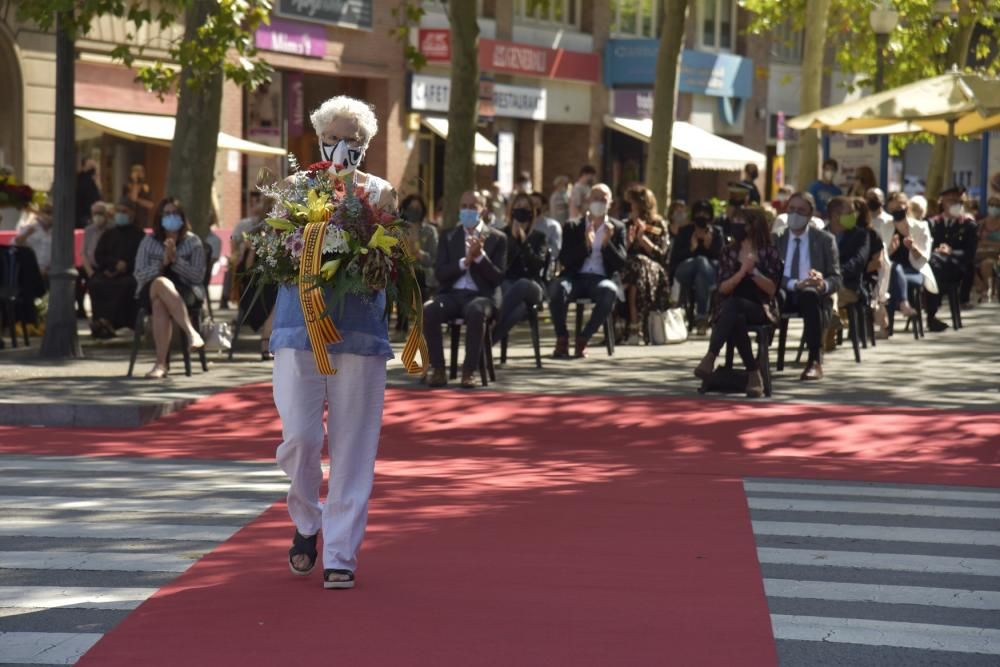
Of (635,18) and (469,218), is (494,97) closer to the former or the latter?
(635,18)

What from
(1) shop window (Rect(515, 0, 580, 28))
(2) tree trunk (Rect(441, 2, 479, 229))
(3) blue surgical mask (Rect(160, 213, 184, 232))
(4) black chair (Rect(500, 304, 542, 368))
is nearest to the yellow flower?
(3) blue surgical mask (Rect(160, 213, 184, 232))

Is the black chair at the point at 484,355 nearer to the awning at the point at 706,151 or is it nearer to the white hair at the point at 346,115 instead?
the white hair at the point at 346,115

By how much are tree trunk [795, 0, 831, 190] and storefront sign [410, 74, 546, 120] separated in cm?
714

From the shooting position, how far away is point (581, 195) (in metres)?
24.5

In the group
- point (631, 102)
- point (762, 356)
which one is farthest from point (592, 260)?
point (631, 102)

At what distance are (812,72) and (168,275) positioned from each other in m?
21.0

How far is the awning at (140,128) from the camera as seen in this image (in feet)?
97.2

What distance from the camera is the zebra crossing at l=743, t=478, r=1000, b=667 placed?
21.9ft

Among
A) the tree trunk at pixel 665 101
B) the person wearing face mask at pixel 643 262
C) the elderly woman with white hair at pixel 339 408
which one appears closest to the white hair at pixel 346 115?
the elderly woman with white hair at pixel 339 408

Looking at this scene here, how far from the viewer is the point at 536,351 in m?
17.6

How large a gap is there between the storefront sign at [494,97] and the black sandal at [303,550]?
99.2 feet

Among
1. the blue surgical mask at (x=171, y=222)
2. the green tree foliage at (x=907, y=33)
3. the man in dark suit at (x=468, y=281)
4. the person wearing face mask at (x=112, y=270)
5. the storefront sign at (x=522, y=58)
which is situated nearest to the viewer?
the man in dark suit at (x=468, y=281)

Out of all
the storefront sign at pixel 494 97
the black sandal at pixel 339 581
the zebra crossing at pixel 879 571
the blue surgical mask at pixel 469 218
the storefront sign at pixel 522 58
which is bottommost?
the zebra crossing at pixel 879 571

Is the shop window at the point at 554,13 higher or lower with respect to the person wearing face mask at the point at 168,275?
higher
